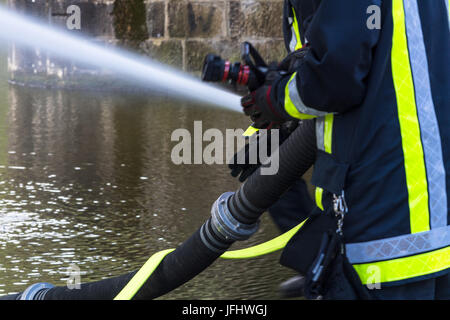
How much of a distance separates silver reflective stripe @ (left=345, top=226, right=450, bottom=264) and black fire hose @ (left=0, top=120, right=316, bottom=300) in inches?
22.5

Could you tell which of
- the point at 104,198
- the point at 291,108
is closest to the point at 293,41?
the point at 291,108

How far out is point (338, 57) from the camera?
1762 mm

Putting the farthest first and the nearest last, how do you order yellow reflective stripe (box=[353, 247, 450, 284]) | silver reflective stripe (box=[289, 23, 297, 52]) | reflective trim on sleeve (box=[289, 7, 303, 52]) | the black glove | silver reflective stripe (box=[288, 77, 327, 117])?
the black glove → silver reflective stripe (box=[289, 23, 297, 52]) → reflective trim on sleeve (box=[289, 7, 303, 52]) → silver reflective stripe (box=[288, 77, 327, 117]) → yellow reflective stripe (box=[353, 247, 450, 284])

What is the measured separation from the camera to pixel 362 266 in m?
1.91

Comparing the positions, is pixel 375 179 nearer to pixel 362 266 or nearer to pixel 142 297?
pixel 362 266

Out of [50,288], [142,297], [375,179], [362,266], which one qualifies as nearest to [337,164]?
[375,179]

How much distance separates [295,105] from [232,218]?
56 cm

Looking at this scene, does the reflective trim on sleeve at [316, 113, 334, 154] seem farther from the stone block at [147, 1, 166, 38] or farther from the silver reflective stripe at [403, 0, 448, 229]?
the stone block at [147, 1, 166, 38]

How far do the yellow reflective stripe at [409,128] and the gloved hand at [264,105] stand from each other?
17.1 inches

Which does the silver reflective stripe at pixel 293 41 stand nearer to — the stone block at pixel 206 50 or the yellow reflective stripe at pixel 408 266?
the yellow reflective stripe at pixel 408 266

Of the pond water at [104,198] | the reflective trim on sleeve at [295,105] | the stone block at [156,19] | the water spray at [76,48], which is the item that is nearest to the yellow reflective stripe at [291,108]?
the reflective trim on sleeve at [295,105]

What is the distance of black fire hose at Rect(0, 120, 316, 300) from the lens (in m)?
2.43

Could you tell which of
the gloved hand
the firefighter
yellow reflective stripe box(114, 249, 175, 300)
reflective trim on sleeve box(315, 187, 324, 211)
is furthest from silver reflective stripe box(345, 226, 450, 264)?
yellow reflective stripe box(114, 249, 175, 300)

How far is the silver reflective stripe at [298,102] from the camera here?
1960mm
